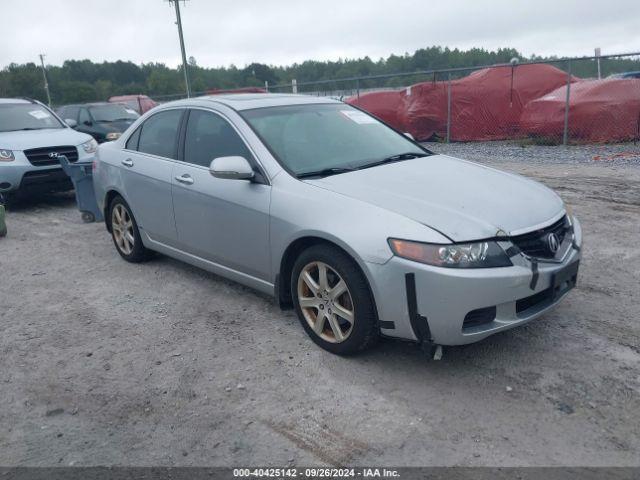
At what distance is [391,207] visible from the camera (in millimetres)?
3459

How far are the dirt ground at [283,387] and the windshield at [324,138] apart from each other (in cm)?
122

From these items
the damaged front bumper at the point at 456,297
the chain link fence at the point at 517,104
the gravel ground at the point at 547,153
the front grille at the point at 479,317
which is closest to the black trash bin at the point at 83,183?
the damaged front bumper at the point at 456,297

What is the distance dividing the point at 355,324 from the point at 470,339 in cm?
68

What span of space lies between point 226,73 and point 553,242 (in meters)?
67.7

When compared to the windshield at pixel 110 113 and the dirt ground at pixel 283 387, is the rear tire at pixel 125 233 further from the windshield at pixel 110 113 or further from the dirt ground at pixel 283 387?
the windshield at pixel 110 113

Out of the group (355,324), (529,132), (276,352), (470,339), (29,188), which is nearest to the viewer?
(470,339)

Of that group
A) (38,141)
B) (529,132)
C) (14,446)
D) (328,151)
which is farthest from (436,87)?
(14,446)

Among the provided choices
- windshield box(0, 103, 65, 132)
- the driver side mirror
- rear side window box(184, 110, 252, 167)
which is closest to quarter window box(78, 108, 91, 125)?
windshield box(0, 103, 65, 132)

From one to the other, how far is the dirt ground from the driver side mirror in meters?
1.12

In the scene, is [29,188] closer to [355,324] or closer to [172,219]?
[172,219]

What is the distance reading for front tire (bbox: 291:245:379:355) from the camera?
11.4ft

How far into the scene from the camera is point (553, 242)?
3527 mm

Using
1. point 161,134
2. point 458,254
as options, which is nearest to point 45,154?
point 161,134

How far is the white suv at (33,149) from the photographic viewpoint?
28.5 feet
